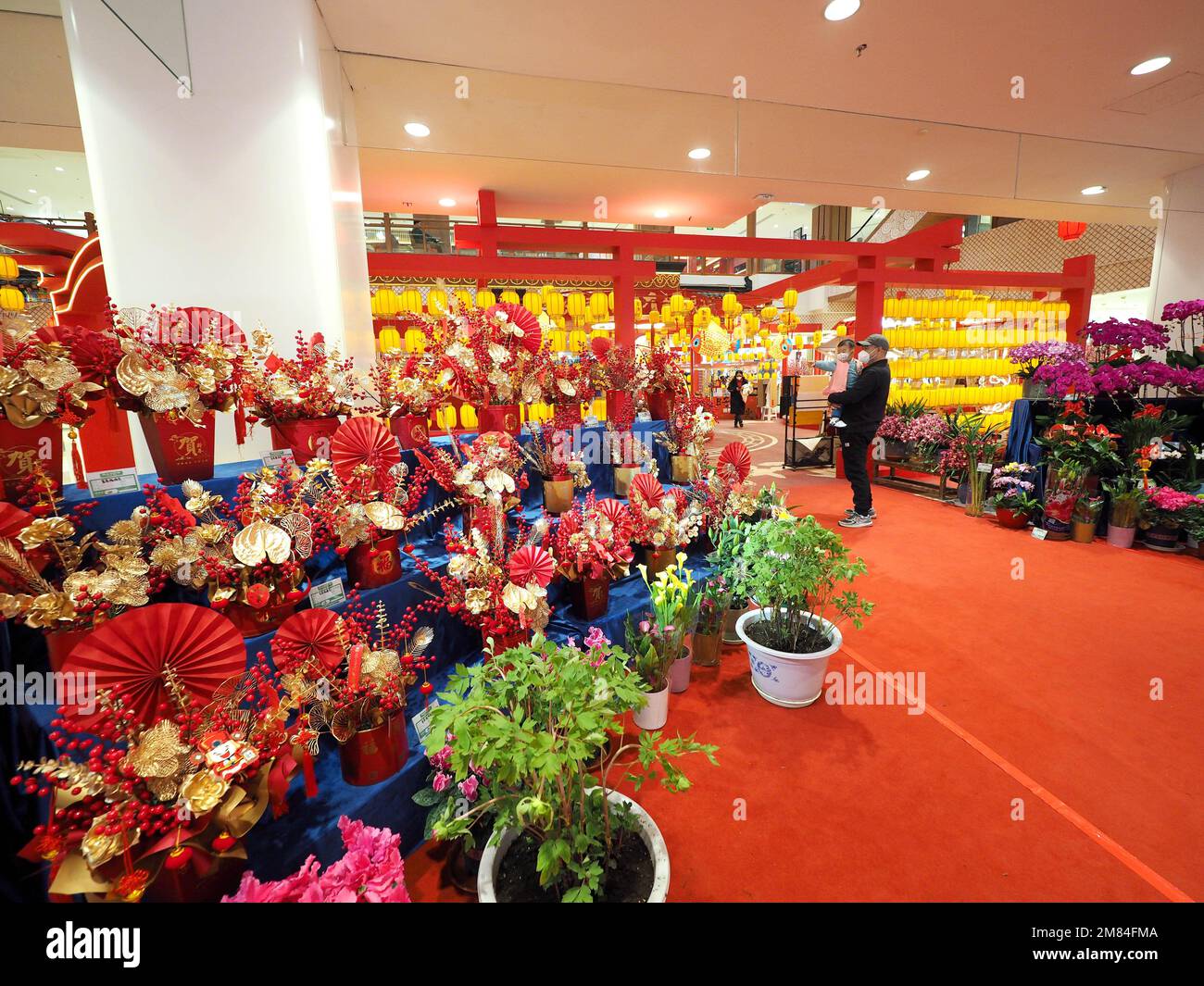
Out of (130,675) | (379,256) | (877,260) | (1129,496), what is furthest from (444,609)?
(877,260)

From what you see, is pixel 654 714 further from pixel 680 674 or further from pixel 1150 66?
pixel 1150 66

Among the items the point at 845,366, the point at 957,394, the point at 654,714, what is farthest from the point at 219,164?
the point at 957,394

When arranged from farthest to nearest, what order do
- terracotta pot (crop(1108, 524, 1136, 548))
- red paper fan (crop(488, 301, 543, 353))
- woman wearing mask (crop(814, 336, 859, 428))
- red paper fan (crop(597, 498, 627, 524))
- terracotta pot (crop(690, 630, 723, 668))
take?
woman wearing mask (crop(814, 336, 859, 428)) → terracotta pot (crop(1108, 524, 1136, 548)) → red paper fan (crop(488, 301, 543, 353)) → terracotta pot (crop(690, 630, 723, 668)) → red paper fan (crop(597, 498, 627, 524))

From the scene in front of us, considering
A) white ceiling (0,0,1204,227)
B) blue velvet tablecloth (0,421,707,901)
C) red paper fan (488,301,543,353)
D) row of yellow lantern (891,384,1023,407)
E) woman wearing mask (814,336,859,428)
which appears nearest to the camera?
blue velvet tablecloth (0,421,707,901)

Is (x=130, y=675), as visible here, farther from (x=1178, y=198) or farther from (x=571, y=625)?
(x=1178, y=198)

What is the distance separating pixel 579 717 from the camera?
0.93m

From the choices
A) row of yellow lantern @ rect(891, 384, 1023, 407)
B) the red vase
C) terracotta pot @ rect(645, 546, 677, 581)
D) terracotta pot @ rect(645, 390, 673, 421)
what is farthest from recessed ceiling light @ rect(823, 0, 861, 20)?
row of yellow lantern @ rect(891, 384, 1023, 407)

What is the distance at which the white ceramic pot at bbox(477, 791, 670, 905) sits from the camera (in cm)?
105

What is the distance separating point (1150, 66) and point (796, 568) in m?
4.40

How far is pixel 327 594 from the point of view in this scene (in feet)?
4.96

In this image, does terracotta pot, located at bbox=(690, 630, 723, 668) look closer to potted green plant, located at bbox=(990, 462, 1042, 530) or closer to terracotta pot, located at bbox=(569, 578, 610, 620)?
terracotta pot, located at bbox=(569, 578, 610, 620)

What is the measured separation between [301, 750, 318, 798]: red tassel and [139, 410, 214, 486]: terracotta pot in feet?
3.10

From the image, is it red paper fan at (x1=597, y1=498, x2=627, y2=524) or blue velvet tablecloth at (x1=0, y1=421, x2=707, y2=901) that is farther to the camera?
red paper fan at (x1=597, y1=498, x2=627, y2=524)

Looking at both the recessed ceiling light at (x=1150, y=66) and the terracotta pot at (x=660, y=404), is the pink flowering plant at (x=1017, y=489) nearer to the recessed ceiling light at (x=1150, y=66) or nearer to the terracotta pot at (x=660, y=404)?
the recessed ceiling light at (x=1150, y=66)
